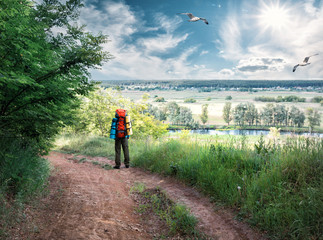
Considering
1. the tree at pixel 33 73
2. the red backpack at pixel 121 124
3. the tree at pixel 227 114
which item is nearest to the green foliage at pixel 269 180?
the red backpack at pixel 121 124

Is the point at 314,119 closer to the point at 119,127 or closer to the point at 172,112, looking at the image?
the point at 172,112

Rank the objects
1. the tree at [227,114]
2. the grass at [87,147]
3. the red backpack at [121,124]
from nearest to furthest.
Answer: the red backpack at [121,124] → the grass at [87,147] → the tree at [227,114]

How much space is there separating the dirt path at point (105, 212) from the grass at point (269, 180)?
0.35m

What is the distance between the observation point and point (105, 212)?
4562 millimetres

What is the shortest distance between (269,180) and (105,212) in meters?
3.62

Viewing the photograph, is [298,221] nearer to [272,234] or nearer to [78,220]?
[272,234]

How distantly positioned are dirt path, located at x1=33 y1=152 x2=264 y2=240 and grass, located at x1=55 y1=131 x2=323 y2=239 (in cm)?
35

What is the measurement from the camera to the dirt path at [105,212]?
3.72 m

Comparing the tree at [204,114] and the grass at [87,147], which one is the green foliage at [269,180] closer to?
the grass at [87,147]

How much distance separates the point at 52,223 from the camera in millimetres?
3896

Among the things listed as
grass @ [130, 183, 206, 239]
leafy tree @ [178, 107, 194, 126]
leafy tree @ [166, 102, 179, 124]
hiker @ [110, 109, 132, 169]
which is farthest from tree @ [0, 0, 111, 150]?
leafy tree @ [178, 107, 194, 126]

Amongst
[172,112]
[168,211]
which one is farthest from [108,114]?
[172,112]

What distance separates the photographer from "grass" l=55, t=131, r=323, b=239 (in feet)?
11.4

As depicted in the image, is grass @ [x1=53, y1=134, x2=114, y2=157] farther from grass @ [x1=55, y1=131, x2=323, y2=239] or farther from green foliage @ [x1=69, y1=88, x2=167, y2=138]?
grass @ [x1=55, y1=131, x2=323, y2=239]
